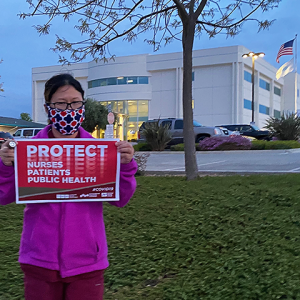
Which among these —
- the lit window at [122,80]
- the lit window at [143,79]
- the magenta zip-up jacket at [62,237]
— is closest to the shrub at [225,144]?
the magenta zip-up jacket at [62,237]

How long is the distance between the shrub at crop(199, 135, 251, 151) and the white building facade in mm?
26990

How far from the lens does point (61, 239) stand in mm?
1955

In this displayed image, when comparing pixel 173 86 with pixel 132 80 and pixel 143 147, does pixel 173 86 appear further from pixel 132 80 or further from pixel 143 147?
pixel 143 147

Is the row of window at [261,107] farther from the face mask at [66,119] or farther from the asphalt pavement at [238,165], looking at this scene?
the face mask at [66,119]

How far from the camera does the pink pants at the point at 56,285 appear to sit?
1.92m

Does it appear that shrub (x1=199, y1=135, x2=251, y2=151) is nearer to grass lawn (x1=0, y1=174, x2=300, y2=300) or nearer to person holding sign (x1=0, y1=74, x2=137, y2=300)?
grass lawn (x1=0, y1=174, x2=300, y2=300)

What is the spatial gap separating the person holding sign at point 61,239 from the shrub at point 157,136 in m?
18.6

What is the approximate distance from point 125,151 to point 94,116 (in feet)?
136

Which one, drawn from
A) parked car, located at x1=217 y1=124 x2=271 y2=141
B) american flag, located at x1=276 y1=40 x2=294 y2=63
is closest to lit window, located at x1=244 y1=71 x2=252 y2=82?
american flag, located at x1=276 y1=40 x2=294 y2=63

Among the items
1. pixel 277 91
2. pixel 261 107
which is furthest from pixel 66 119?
pixel 277 91

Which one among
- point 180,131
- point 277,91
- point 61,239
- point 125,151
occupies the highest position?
point 277,91

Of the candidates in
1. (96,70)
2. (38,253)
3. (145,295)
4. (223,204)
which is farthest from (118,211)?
(96,70)

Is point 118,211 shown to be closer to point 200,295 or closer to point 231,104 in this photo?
point 200,295

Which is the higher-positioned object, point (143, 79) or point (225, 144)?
point (143, 79)
